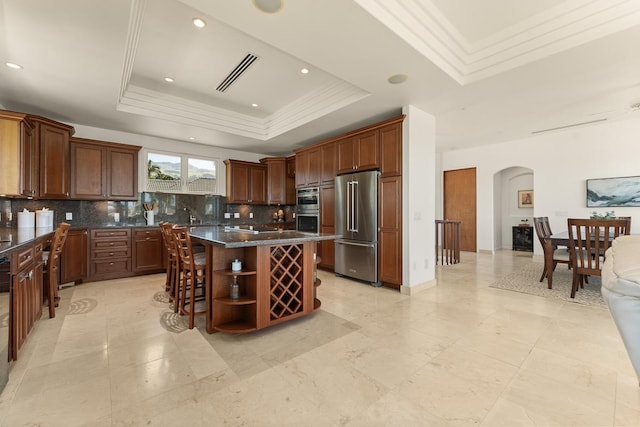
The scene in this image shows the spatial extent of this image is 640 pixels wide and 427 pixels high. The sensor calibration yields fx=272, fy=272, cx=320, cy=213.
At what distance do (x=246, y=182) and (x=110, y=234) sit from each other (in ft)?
9.08

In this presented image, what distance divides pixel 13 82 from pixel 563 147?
30.8ft

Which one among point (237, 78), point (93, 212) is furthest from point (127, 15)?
point (93, 212)

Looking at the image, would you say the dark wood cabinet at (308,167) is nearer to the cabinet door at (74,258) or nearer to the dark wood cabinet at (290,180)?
the dark wood cabinet at (290,180)

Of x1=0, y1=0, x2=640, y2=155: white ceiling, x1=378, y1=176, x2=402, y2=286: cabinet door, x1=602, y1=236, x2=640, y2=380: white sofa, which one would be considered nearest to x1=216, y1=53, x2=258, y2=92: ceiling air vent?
x1=0, y1=0, x2=640, y2=155: white ceiling

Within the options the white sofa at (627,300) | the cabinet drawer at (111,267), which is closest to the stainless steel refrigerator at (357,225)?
the white sofa at (627,300)

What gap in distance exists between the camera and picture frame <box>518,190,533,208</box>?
754cm

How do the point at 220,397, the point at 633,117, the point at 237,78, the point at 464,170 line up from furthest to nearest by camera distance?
the point at 464,170
the point at 633,117
the point at 237,78
the point at 220,397

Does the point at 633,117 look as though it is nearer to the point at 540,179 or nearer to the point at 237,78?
the point at 540,179

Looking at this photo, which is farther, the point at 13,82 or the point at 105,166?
the point at 105,166

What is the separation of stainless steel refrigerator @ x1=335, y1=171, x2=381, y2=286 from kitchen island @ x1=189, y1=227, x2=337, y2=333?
1.56 metres

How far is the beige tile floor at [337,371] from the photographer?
5.09 ft

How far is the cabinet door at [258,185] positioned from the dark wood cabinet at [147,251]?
2.15m

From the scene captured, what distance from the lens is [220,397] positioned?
1697 millimetres

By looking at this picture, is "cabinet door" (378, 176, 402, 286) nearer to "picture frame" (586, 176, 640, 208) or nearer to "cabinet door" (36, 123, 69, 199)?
"picture frame" (586, 176, 640, 208)
